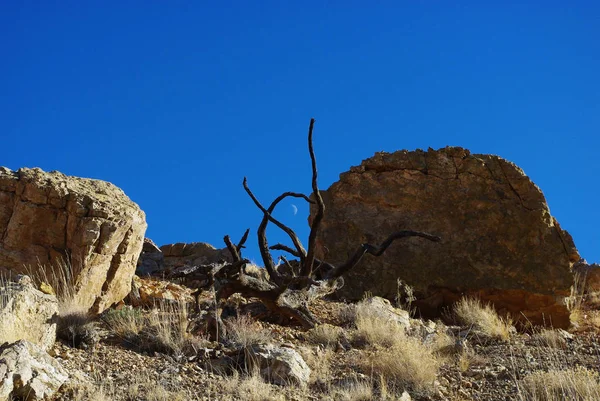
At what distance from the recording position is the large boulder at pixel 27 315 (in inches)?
264

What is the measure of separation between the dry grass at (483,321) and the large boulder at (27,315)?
18.5 ft

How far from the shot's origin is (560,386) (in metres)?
6.41

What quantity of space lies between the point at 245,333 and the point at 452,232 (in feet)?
21.7

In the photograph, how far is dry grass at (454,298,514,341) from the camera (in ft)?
30.7

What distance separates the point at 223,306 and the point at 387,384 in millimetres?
3595

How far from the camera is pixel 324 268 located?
1222 cm

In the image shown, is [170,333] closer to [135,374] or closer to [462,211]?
[135,374]

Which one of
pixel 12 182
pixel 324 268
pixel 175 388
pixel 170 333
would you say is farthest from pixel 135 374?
pixel 324 268

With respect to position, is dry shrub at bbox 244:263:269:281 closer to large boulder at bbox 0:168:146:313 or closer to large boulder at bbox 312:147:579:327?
large boulder at bbox 312:147:579:327

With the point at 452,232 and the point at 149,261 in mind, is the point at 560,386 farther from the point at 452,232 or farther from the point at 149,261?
the point at 149,261

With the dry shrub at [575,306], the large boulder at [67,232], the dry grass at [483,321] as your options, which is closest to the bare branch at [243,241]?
the large boulder at [67,232]

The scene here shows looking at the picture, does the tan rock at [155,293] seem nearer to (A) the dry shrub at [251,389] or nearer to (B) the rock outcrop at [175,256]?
(B) the rock outcrop at [175,256]

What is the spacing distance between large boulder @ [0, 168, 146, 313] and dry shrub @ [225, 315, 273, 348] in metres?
2.13

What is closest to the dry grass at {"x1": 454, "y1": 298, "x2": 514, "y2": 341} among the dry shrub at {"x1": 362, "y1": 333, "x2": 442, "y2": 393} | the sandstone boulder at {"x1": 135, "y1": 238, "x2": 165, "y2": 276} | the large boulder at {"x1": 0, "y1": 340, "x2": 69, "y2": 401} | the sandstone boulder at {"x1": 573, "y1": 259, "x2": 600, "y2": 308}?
the dry shrub at {"x1": 362, "y1": 333, "x2": 442, "y2": 393}
